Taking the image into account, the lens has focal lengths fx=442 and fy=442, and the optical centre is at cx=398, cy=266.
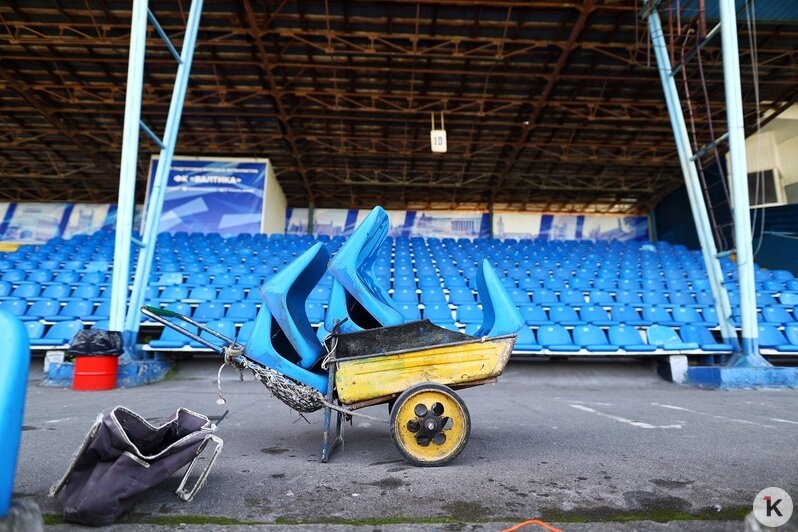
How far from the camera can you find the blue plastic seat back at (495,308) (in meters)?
2.98

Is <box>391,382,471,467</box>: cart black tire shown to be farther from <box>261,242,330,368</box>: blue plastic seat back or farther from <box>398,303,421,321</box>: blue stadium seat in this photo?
<box>398,303,421,321</box>: blue stadium seat

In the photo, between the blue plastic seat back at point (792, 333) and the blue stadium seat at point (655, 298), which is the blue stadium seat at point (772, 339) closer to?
the blue plastic seat back at point (792, 333)

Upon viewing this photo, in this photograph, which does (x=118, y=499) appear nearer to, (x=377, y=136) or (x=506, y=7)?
(x=506, y=7)

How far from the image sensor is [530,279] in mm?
11531

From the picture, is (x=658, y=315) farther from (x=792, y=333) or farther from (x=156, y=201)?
(x=156, y=201)

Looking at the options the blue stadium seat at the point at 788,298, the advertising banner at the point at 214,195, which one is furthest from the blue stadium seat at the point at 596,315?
the advertising banner at the point at 214,195

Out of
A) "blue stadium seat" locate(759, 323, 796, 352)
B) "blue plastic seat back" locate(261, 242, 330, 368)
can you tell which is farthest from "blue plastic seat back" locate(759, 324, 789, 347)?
"blue plastic seat back" locate(261, 242, 330, 368)

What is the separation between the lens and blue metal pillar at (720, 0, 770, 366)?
7352 millimetres

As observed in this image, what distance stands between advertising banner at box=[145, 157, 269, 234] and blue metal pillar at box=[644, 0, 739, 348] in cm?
1404

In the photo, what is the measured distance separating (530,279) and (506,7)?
6.86m

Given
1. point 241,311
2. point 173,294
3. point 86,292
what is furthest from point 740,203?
point 86,292

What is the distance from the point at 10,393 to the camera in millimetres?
1375

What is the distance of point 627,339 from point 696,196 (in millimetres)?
3073

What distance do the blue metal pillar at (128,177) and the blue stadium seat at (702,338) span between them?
9.80 m
